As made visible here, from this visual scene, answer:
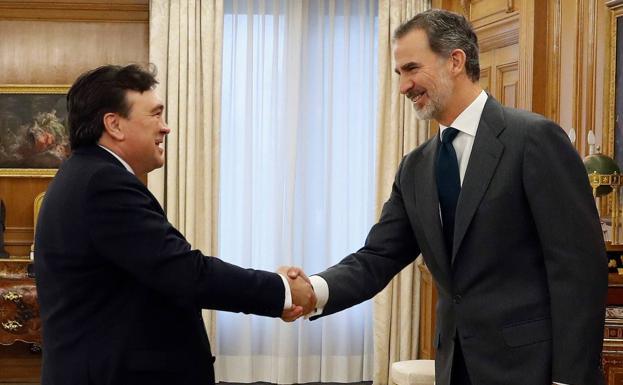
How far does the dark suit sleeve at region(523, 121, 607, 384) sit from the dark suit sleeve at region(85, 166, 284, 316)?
962 millimetres

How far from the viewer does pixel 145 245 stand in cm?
279

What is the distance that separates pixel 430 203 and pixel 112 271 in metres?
0.95

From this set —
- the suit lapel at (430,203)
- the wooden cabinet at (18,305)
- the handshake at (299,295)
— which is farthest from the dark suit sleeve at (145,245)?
the wooden cabinet at (18,305)

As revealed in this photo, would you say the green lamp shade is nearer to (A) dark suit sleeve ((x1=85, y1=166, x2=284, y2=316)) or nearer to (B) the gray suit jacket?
(B) the gray suit jacket

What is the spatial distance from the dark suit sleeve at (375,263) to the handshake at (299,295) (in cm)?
8

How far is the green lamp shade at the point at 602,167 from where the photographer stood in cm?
449

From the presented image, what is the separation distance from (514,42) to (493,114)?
3.71 meters

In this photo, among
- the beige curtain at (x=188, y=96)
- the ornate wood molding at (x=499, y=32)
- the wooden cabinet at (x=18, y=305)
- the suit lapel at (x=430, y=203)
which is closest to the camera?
the suit lapel at (x=430, y=203)

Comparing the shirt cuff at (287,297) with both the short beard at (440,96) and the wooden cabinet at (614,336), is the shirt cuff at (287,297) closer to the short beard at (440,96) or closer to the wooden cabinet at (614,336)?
the short beard at (440,96)

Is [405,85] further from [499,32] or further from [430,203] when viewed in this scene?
[499,32]

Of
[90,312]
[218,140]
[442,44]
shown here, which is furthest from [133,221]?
[218,140]

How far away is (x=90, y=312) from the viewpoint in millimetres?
2744

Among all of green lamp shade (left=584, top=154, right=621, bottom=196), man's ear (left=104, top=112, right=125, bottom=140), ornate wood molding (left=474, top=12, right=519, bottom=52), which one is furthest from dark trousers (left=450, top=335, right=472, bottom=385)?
ornate wood molding (left=474, top=12, right=519, bottom=52)

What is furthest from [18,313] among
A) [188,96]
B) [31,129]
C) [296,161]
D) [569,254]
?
[569,254]
